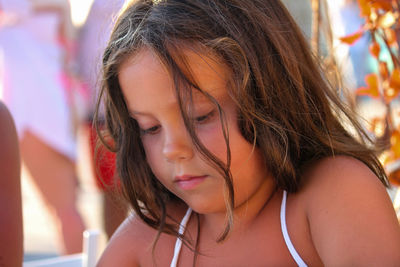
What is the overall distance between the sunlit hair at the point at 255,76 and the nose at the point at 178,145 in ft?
0.09

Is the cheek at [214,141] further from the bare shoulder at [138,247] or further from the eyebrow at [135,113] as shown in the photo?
the bare shoulder at [138,247]

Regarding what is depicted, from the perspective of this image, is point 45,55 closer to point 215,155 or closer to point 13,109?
point 13,109

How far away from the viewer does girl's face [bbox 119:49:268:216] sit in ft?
4.28

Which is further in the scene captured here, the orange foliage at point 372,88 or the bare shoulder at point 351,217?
the orange foliage at point 372,88

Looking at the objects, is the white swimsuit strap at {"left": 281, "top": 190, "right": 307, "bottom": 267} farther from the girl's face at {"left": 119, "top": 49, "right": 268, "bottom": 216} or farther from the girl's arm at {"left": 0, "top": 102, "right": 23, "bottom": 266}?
the girl's arm at {"left": 0, "top": 102, "right": 23, "bottom": 266}

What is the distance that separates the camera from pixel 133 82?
1384 mm

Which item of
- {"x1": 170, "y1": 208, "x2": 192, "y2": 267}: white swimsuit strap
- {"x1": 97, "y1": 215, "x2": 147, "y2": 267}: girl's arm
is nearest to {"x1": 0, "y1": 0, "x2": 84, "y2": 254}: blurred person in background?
Answer: {"x1": 97, "y1": 215, "x2": 147, "y2": 267}: girl's arm

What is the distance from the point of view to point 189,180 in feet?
4.46

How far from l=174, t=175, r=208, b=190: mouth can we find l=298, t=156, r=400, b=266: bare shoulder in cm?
24

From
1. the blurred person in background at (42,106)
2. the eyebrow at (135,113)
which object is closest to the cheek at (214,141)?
the eyebrow at (135,113)

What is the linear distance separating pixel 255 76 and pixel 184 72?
18cm

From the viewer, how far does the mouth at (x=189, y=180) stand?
4.43 feet

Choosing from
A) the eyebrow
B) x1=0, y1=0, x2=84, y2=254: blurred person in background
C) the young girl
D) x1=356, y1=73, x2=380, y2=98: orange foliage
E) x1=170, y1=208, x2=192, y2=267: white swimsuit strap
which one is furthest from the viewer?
x1=0, y1=0, x2=84, y2=254: blurred person in background

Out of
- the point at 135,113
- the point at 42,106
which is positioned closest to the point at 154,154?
the point at 135,113
